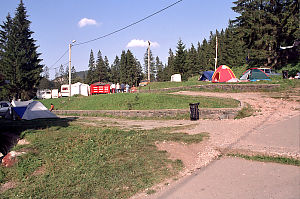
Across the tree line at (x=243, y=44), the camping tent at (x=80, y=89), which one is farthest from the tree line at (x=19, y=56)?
the camping tent at (x=80, y=89)

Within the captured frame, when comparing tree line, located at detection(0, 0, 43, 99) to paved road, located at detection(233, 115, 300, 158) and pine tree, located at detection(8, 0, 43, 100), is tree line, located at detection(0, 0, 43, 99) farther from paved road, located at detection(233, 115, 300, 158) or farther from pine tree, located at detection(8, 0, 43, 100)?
paved road, located at detection(233, 115, 300, 158)

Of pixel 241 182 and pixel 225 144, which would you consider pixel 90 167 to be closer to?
pixel 241 182

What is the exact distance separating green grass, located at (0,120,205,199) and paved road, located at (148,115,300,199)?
0.60 metres

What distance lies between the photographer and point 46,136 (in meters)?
8.34

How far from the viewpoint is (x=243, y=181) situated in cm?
458

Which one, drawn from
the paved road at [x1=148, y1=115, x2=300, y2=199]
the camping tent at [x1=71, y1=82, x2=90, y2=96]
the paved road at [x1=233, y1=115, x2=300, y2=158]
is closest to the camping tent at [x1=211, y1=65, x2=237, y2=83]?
the paved road at [x1=233, y1=115, x2=300, y2=158]

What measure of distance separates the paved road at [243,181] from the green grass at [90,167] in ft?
1.98

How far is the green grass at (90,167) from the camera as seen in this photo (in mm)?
4551

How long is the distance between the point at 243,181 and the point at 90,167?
11.4 feet

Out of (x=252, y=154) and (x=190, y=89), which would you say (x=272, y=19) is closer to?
(x=190, y=89)

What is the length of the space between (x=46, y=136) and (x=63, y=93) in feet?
117

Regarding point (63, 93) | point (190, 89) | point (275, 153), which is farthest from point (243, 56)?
point (275, 153)

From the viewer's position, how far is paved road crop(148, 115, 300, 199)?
13.3 feet

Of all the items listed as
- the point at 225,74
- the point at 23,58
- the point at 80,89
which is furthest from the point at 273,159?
the point at 23,58
